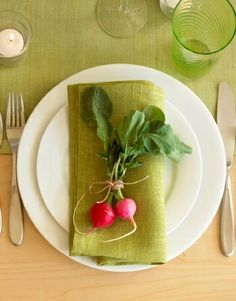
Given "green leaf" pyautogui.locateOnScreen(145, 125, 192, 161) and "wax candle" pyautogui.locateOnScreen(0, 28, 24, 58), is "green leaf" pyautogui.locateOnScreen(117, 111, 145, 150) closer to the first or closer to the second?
"green leaf" pyautogui.locateOnScreen(145, 125, 192, 161)

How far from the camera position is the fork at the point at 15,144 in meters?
0.70

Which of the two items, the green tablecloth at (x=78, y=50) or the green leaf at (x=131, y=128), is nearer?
the green leaf at (x=131, y=128)

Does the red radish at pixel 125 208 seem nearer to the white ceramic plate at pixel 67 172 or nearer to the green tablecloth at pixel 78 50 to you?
the white ceramic plate at pixel 67 172

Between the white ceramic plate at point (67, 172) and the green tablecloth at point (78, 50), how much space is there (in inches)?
3.3

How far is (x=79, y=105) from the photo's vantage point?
70cm

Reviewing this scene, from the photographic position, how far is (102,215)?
0.62 meters

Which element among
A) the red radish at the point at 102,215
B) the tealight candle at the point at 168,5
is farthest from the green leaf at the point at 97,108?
the tealight candle at the point at 168,5

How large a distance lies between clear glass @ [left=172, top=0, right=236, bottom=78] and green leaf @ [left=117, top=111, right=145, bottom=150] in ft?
0.51

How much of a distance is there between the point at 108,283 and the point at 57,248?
0.32 feet

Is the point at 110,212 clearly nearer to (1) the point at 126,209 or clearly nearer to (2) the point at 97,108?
(1) the point at 126,209

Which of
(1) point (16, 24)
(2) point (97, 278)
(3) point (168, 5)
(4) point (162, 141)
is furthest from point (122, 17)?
(2) point (97, 278)

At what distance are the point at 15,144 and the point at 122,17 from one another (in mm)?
297

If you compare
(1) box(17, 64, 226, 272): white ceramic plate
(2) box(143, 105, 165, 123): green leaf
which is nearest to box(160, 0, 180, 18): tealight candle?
(1) box(17, 64, 226, 272): white ceramic plate

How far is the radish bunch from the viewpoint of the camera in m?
0.62
